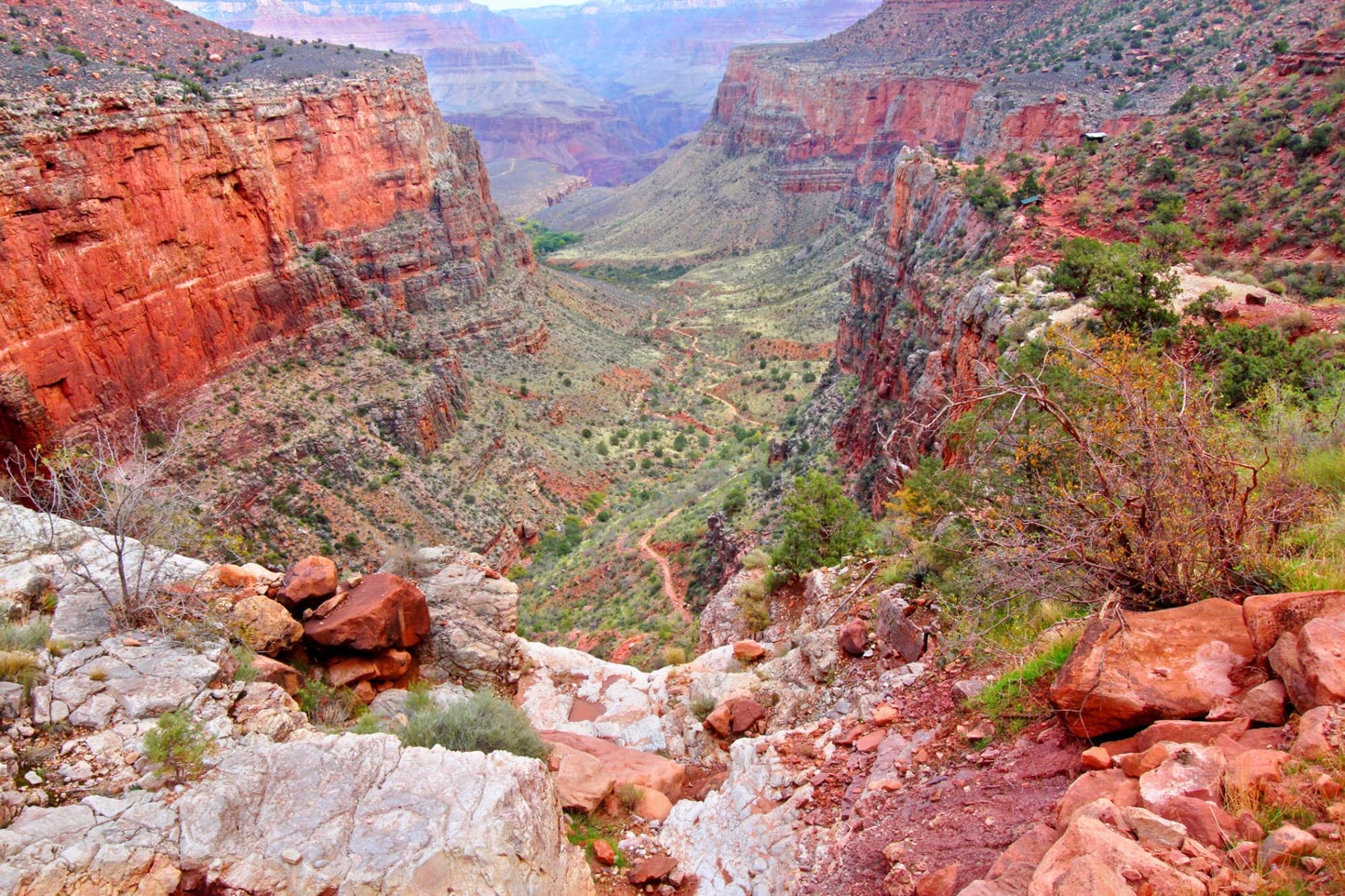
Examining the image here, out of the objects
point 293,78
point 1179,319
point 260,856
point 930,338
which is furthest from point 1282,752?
point 293,78

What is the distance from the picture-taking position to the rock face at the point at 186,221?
2294 centimetres

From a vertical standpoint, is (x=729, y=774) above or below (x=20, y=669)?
below

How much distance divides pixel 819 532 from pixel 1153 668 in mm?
10548

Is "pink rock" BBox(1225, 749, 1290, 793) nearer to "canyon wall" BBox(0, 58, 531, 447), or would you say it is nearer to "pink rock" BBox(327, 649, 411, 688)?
"pink rock" BBox(327, 649, 411, 688)

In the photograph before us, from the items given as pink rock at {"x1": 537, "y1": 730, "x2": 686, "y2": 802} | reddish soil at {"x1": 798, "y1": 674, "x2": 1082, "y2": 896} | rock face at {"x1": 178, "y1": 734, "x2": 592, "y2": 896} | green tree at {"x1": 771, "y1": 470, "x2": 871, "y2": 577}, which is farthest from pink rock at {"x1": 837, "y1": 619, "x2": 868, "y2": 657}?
rock face at {"x1": 178, "y1": 734, "x2": 592, "y2": 896}

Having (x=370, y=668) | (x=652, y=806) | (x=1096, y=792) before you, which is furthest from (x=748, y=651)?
(x=1096, y=792)

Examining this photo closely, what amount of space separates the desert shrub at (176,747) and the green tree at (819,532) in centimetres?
1158

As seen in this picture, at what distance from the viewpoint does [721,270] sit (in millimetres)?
89500

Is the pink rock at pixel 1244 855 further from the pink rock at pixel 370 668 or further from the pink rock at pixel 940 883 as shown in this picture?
the pink rock at pixel 370 668

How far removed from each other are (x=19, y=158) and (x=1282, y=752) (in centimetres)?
3067

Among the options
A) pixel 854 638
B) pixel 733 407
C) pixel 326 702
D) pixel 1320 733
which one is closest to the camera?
pixel 1320 733

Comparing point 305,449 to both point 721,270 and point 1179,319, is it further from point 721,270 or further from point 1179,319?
point 721,270

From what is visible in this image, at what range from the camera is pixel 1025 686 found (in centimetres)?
726

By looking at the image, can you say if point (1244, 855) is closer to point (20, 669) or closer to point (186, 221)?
point (20, 669)
